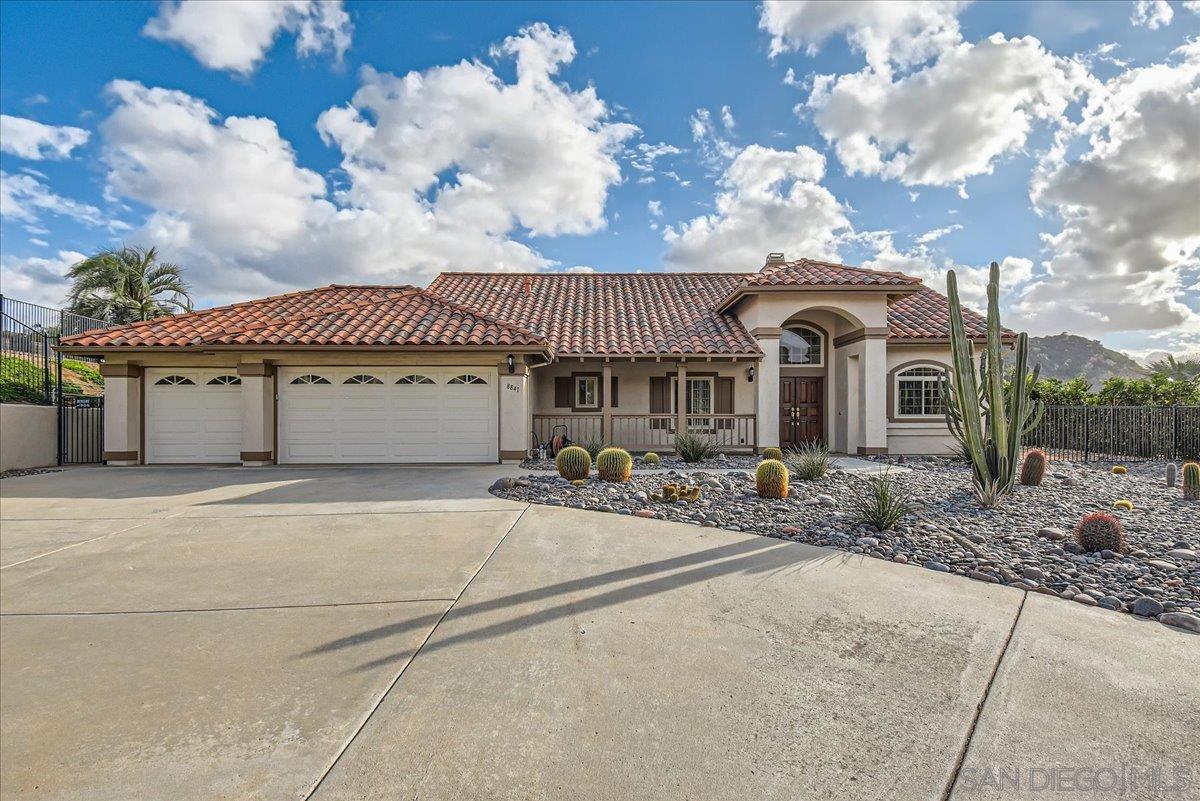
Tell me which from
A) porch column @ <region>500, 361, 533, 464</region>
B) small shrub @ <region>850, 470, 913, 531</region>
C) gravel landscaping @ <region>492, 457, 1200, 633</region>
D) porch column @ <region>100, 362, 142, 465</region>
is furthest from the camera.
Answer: porch column @ <region>500, 361, 533, 464</region>

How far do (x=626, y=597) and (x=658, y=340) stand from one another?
40.4ft

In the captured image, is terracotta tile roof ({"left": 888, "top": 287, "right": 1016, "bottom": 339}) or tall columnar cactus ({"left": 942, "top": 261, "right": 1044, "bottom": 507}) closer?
tall columnar cactus ({"left": 942, "top": 261, "right": 1044, "bottom": 507})

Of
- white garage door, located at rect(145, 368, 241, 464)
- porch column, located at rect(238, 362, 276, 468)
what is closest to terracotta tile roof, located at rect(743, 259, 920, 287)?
porch column, located at rect(238, 362, 276, 468)

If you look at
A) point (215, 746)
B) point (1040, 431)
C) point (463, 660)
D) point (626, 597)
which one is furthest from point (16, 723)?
point (1040, 431)

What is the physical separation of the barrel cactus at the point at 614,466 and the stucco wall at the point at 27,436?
45.5 ft

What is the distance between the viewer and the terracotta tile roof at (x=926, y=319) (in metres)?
16.3

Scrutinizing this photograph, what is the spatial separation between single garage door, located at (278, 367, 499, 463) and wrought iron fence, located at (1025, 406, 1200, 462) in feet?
50.8

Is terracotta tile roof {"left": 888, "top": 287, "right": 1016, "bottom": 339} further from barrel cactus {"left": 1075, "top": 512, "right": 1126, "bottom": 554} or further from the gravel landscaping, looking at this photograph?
barrel cactus {"left": 1075, "top": 512, "right": 1126, "bottom": 554}

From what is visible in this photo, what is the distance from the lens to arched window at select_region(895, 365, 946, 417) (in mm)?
16719

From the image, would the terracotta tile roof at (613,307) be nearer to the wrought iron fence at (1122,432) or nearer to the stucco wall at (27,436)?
the wrought iron fence at (1122,432)

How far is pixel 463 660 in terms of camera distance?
3.69 meters

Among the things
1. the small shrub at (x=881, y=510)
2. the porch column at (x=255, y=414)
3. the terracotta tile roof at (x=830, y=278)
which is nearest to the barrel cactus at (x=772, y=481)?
the small shrub at (x=881, y=510)

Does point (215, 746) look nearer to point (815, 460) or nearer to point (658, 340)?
point (815, 460)

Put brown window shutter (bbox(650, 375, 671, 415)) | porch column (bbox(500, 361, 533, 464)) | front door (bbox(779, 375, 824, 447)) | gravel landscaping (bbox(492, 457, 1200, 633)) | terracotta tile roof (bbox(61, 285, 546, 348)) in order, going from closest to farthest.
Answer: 1. gravel landscaping (bbox(492, 457, 1200, 633))
2. terracotta tile roof (bbox(61, 285, 546, 348))
3. porch column (bbox(500, 361, 533, 464))
4. brown window shutter (bbox(650, 375, 671, 415))
5. front door (bbox(779, 375, 824, 447))
